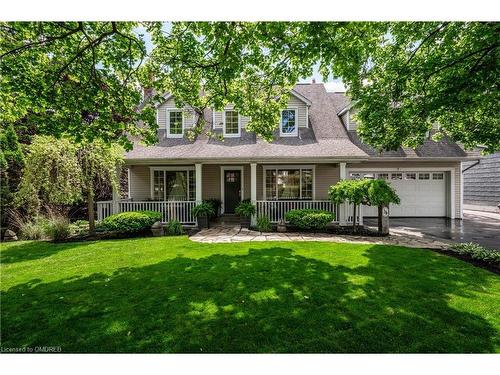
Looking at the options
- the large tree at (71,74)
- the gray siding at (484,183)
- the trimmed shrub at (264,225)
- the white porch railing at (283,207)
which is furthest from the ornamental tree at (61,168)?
the gray siding at (484,183)

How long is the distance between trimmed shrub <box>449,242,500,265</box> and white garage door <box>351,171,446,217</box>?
586 cm

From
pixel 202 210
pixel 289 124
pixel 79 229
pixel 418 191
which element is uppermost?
pixel 289 124

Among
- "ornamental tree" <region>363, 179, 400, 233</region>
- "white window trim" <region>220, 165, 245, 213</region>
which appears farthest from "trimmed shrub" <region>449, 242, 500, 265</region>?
"white window trim" <region>220, 165, 245, 213</region>

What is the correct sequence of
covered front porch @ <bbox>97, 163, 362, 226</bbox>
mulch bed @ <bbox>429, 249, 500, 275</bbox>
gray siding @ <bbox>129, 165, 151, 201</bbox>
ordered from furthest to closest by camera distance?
gray siding @ <bbox>129, 165, 151, 201</bbox> < covered front porch @ <bbox>97, 163, 362, 226</bbox> < mulch bed @ <bbox>429, 249, 500, 275</bbox>

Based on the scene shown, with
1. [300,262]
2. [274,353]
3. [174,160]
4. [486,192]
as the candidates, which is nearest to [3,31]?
[174,160]

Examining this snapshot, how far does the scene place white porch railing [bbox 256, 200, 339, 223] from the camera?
9.82 metres

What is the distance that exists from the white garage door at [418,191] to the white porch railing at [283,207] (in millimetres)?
3261

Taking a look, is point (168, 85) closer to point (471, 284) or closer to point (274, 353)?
point (274, 353)

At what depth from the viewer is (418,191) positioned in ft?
40.2

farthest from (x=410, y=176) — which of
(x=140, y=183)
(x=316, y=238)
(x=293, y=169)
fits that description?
(x=140, y=183)

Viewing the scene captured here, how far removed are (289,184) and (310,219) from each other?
334 centimetres

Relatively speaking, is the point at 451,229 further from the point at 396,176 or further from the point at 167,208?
the point at 167,208

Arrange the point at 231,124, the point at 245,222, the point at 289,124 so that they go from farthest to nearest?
the point at 231,124, the point at 289,124, the point at 245,222

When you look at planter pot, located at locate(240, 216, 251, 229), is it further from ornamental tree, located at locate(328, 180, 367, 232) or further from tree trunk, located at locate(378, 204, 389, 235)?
tree trunk, located at locate(378, 204, 389, 235)
